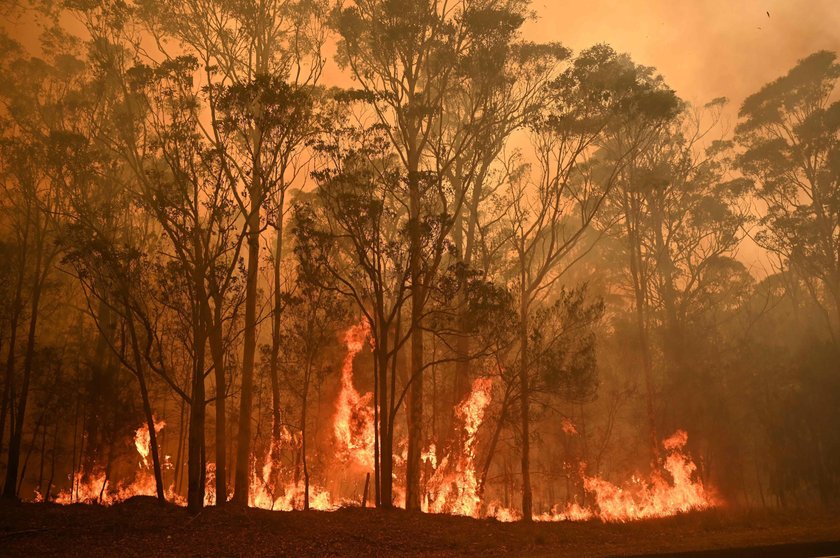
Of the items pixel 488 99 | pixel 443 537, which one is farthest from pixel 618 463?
pixel 443 537

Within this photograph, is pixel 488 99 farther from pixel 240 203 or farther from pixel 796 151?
pixel 796 151

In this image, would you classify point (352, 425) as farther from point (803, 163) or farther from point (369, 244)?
point (803, 163)

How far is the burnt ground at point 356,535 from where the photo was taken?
12.3m

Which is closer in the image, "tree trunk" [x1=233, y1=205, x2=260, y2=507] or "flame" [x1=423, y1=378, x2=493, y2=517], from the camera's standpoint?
"tree trunk" [x1=233, y1=205, x2=260, y2=507]

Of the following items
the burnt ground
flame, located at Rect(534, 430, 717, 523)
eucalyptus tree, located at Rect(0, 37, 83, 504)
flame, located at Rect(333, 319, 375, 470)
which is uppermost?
eucalyptus tree, located at Rect(0, 37, 83, 504)

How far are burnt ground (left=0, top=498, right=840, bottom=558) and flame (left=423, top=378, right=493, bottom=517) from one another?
4729 millimetres

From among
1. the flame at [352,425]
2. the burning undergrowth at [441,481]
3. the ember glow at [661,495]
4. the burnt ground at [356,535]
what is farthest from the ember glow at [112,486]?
the ember glow at [661,495]

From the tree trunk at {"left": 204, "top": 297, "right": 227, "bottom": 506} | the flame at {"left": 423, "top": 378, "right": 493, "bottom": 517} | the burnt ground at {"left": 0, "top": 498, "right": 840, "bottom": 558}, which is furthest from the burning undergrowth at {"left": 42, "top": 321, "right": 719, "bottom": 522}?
the burnt ground at {"left": 0, "top": 498, "right": 840, "bottom": 558}

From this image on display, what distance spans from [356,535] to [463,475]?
8883 millimetres

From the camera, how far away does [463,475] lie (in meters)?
22.6

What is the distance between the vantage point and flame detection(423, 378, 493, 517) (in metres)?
21.9

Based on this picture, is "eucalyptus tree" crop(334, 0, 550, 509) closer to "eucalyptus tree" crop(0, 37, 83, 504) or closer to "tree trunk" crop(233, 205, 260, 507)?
"tree trunk" crop(233, 205, 260, 507)

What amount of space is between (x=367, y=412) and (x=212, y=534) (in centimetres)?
1175

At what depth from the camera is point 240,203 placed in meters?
18.2
